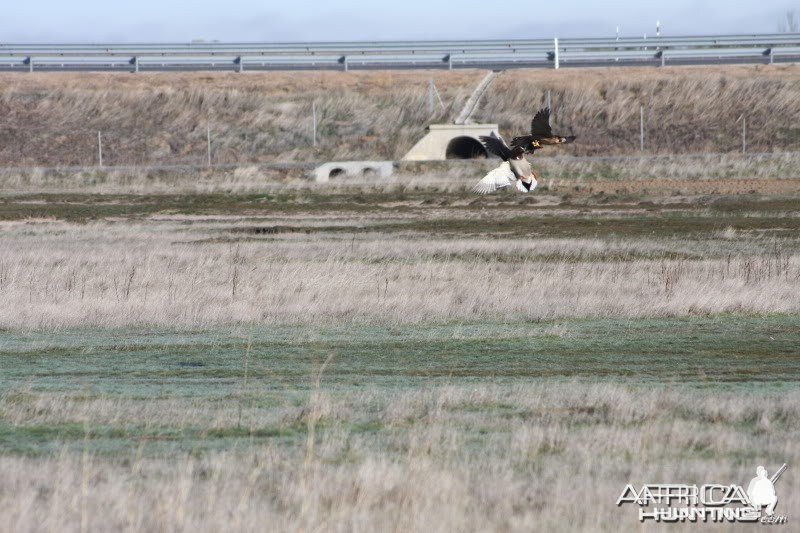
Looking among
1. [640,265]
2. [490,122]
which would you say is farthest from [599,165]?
[640,265]

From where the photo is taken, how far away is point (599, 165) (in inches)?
1925

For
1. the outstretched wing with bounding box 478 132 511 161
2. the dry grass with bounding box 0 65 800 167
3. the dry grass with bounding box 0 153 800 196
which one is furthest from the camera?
the dry grass with bounding box 0 65 800 167

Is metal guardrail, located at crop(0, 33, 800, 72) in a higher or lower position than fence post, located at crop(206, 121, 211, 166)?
higher

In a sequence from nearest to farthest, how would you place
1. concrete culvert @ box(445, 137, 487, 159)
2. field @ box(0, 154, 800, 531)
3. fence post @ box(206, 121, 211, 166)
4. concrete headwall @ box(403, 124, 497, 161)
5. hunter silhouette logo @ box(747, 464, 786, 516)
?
hunter silhouette logo @ box(747, 464, 786, 516)
field @ box(0, 154, 800, 531)
concrete headwall @ box(403, 124, 497, 161)
concrete culvert @ box(445, 137, 487, 159)
fence post @ box(206, 121, 211, 166)

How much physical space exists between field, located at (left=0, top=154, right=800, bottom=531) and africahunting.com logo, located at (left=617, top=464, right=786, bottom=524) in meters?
0.13

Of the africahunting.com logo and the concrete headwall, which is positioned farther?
the concrete headwall

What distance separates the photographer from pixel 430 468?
793 centimetres

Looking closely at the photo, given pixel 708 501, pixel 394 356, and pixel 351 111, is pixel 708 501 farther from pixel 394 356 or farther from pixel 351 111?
pixel 351 111

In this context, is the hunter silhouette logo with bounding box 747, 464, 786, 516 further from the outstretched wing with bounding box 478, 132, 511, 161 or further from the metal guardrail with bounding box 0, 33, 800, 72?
the metal guardrail with bounding box 0, 33, 800, 72

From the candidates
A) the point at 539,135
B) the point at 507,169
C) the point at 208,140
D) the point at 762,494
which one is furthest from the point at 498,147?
the point at 208,140

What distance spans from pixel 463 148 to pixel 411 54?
14286mm

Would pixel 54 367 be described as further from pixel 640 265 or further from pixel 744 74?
pixel 744 74

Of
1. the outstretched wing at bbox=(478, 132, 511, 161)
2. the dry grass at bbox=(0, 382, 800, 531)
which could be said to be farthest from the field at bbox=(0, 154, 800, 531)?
the outstretched wing at bbox=(478, 132, 511, 161)

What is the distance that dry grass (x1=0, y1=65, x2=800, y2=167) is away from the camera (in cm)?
5800
